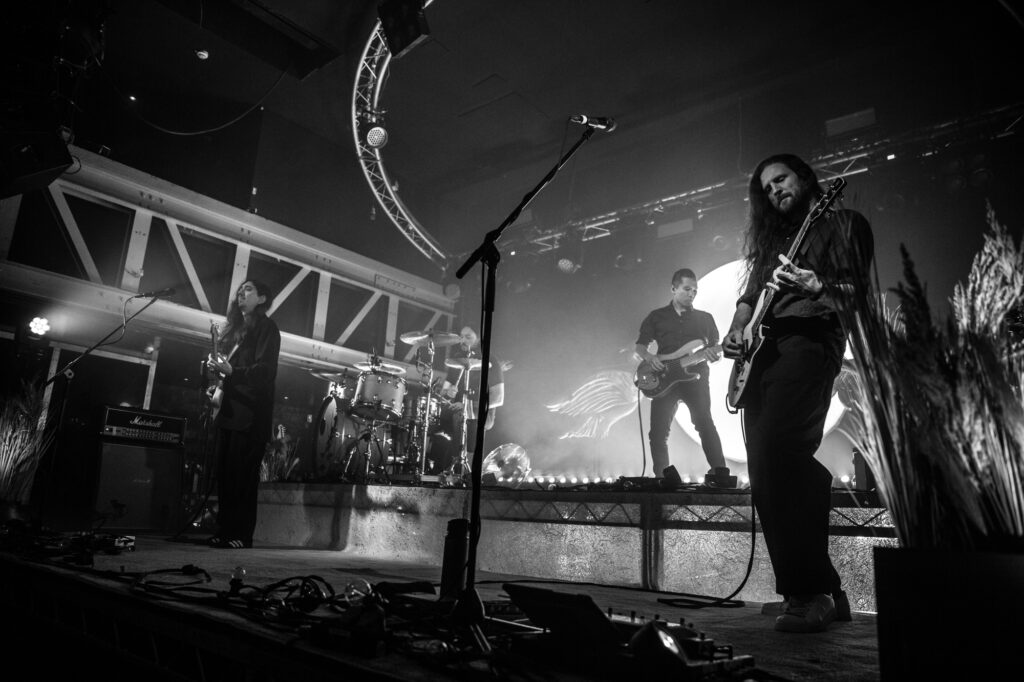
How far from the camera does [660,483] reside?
416cm

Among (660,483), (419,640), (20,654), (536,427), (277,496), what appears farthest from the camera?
(536,427)

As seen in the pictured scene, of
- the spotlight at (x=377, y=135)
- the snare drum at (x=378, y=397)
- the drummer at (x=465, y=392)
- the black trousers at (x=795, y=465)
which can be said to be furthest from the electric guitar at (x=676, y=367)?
the spotlight at (x=377, y=135)

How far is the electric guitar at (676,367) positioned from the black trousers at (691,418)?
Result: 0.21ft

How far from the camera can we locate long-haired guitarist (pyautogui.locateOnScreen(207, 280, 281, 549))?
4730mm

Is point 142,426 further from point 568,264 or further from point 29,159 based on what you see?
point 568,264

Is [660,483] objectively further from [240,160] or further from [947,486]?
[240,160]

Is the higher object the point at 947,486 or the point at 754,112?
the point at 754,112

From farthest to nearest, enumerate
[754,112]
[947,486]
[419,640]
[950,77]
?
1. [754,112]
2. [950,77]
3. [419,640]
4. [947,486]

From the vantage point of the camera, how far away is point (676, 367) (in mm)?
6195

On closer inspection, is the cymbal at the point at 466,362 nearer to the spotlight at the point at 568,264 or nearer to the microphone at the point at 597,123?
the spotlight at the point at 568,264

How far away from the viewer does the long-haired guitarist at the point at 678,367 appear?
6074 millimetres

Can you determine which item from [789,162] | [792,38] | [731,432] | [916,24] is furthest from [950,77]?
[789,162]

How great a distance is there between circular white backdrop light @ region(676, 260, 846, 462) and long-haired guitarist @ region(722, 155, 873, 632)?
5682 mm

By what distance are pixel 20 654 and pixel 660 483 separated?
3639 millimetres
